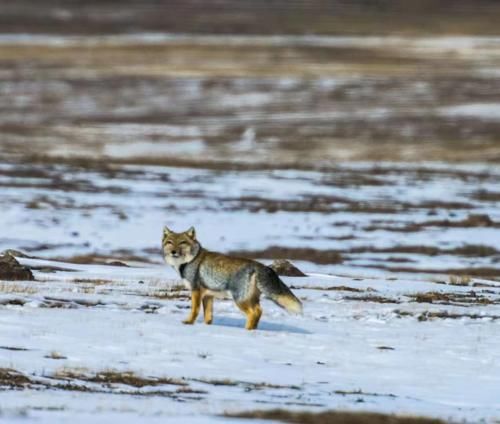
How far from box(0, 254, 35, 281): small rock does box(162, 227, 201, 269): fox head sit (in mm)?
5519

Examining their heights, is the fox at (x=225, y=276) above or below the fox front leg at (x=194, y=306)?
above

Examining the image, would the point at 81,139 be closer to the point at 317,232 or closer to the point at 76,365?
the point at 317,232

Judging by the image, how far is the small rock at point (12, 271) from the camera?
20172 millimetres

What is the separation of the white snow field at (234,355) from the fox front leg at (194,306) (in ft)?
0.39

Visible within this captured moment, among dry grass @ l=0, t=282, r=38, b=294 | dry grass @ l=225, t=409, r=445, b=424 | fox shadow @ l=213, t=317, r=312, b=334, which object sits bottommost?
dry grass @ l=225, t=409, r=445, b=424

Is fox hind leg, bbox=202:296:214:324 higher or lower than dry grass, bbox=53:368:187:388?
higher

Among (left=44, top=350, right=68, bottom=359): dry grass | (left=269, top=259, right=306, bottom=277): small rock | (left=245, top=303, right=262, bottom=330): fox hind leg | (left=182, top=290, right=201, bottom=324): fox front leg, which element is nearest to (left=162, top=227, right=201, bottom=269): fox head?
(left=182, top=290, right=201, bottom=324): fox front leg

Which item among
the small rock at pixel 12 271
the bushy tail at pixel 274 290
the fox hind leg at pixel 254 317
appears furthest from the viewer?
the small rock at pixel 12 271

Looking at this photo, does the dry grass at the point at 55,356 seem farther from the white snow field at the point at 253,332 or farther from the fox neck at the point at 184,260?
the fox neck at the point at 184,260

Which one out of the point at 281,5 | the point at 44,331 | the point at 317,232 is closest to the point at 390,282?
the point at 44,331

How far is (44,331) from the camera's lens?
15.0 m

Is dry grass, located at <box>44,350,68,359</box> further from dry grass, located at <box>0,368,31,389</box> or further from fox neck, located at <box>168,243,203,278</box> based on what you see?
fox neck, located at <box>168,243,203,278</box>

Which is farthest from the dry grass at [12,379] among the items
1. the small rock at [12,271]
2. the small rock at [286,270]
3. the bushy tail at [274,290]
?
the small rock at [286,270]

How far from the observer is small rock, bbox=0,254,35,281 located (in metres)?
20.2
